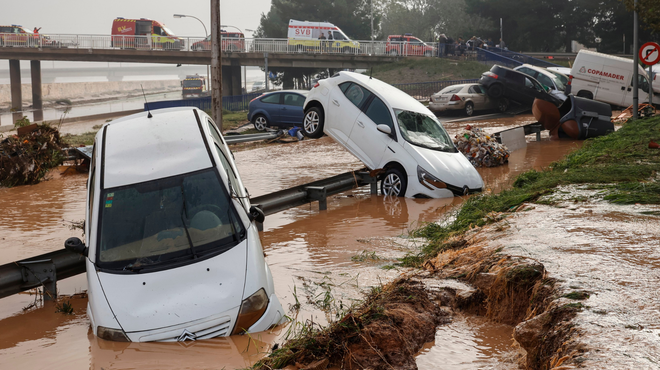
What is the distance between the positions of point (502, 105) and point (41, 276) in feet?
79.2

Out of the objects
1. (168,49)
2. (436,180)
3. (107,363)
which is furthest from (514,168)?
(168,49)

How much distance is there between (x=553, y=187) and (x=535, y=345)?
5973 mm

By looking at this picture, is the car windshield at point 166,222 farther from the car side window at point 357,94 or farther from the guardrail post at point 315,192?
the car side window at point 357,94

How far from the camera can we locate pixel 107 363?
16.2 feet

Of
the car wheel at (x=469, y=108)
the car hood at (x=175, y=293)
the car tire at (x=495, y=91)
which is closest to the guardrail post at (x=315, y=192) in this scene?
the car hood at (x=175, y=293)

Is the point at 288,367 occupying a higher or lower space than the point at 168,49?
lower

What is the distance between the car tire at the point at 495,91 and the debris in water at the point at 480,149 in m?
11.8

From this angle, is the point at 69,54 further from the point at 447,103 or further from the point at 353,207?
Result: the point at 353,207

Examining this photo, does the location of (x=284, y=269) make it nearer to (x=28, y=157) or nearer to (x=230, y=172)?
(x=230, y=172)

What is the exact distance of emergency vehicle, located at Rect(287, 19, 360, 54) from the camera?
50750mm

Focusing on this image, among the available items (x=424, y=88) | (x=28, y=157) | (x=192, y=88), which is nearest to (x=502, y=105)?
(x=424, y=88)

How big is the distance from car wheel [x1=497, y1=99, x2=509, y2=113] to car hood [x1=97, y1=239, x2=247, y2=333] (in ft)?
78.7

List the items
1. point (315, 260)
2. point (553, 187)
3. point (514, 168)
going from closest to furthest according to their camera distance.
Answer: point (315, 260) → point (553, 187) → point (514, 168)

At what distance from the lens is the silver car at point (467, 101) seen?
90.7ft
